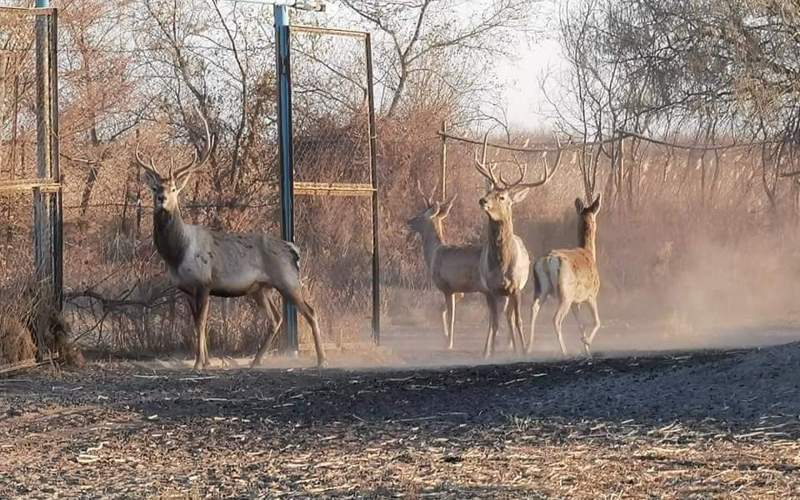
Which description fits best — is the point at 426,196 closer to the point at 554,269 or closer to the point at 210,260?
the point at 554,269

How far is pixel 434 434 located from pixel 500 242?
29.6 feet

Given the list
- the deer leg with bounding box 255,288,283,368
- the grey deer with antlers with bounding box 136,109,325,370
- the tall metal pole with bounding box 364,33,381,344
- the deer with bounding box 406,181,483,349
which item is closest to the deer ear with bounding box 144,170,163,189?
the grey deer with antlers with bounding box 136,109,325,370

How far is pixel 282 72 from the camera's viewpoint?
17.9 m

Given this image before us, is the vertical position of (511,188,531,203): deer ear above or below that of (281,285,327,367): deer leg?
above

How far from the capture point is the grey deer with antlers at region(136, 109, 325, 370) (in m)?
17.1

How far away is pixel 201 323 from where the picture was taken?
17.0 metres

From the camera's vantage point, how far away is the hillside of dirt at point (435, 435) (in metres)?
8.09

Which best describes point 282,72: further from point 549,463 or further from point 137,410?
point 549,463

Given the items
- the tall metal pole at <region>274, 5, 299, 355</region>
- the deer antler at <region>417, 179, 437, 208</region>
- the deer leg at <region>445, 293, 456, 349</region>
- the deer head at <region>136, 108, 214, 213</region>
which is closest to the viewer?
the deer head at <region>136, 108, 214, 213</region>

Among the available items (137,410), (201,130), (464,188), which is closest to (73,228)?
(201,130)

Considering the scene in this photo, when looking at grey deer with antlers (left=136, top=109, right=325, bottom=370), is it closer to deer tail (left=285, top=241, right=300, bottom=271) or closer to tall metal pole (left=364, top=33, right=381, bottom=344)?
deer tail (left=285, top=241, right=300, bottom=271)

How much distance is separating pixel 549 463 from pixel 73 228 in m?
11.7

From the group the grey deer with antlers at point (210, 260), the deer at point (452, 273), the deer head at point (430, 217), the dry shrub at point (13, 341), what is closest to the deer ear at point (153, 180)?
the grey deer with antlers at point (210, 260)

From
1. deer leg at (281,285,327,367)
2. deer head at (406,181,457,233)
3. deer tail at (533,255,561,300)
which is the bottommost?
deer leg at (281,285,327,367)
